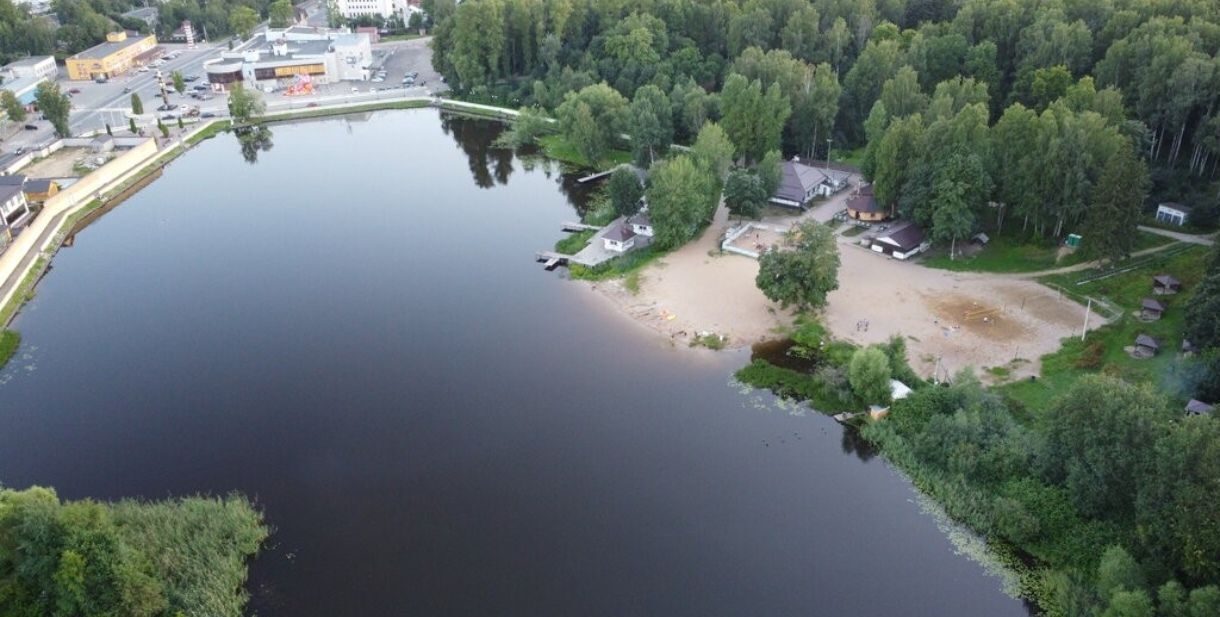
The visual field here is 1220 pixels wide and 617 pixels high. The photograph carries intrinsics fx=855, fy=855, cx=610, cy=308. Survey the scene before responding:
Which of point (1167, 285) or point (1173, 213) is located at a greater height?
point (1173, 213)

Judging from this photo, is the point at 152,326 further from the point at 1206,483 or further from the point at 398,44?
the point at 398,44

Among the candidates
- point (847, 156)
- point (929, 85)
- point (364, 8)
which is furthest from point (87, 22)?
point (929, 85)

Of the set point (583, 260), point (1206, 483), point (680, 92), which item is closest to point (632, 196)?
point (583, 260)

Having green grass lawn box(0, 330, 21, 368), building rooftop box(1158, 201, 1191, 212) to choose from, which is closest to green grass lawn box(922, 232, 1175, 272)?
building rooftop box(1158, 201, 1191, 212)

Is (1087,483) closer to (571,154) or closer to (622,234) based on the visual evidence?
(622,234)

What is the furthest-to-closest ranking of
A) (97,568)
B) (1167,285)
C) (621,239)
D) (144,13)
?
(144,13) → (621,239) → (1167,285) → (97,568)

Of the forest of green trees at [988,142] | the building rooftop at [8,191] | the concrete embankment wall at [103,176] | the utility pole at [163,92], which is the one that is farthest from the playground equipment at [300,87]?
the building rooftop at [8,191]
